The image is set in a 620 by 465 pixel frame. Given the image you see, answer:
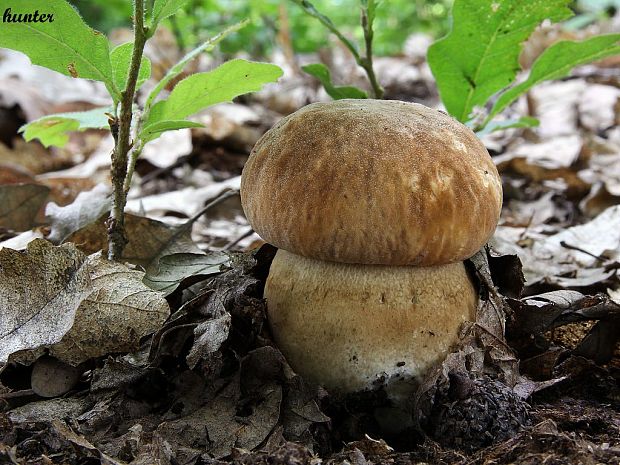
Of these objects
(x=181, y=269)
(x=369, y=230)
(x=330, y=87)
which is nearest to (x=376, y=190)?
(x=369, y=230)

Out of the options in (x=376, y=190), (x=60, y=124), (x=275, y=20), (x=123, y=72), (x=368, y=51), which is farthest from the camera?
(x=275, y=20)

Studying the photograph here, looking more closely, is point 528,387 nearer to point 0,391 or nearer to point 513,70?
point 513,70

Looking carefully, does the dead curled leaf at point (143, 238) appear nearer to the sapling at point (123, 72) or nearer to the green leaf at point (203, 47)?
the sapling at point (123, 72)

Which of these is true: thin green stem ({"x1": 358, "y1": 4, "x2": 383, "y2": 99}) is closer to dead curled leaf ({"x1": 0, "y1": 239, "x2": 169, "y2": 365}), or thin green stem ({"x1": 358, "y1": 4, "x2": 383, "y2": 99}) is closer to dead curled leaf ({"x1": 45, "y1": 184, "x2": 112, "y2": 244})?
dead curled leaf ({"x1": 45, "y1": 184, "x2": 112, "y2": 244})

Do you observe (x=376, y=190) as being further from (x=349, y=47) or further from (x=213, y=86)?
(x=349, y=47)

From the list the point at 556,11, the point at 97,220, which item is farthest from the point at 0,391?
the point at 556,11
